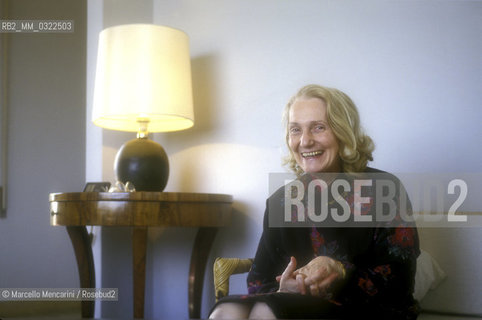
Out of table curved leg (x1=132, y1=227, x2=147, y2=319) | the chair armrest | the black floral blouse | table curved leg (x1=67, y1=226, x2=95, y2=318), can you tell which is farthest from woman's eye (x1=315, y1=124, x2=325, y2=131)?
table curved leg (x1=67, y1=226, x2=95, y2=318)

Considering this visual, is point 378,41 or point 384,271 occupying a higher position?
point 378,41

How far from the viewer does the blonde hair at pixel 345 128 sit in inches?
57.2

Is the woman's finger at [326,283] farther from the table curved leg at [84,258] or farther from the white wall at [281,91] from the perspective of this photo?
the table curved leg at [84,258]

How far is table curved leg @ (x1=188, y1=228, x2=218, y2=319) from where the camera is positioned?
88.8 inches

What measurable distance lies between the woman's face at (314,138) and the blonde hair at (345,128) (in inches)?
0.6

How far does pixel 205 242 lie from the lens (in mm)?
2289

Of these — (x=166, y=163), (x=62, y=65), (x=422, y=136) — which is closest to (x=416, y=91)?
(x=422, y=136)

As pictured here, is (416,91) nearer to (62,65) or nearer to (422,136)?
(422,136)

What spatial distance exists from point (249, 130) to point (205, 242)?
535 mm

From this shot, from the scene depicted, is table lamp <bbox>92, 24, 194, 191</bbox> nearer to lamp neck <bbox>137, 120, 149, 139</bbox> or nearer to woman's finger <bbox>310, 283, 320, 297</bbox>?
lamp neck <bbox>137, 120, 149, 139</bbox>

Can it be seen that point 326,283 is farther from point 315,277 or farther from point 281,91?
point 281,91

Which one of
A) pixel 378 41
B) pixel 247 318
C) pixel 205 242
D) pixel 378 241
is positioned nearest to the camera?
pixel 247 318

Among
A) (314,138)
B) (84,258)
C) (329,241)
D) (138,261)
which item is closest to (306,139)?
(314,138)

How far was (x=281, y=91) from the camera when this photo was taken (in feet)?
7.22
